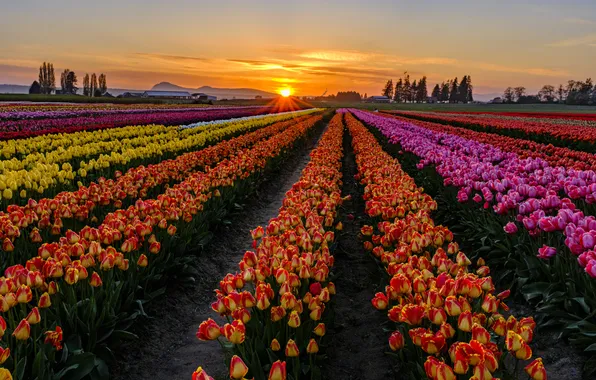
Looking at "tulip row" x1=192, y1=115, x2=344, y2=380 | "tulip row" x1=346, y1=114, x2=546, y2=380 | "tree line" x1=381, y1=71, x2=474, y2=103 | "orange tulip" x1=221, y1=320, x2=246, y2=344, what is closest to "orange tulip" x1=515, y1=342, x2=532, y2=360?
"tulip row" x1=346, y1=114, x2=546, y2=380

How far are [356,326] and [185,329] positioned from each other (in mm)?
1712

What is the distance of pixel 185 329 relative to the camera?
4.75 meters

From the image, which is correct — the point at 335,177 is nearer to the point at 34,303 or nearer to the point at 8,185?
the point at 8,185

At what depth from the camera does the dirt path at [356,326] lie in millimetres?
3928

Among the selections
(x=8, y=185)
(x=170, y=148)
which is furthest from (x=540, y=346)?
(x=170, y=148)

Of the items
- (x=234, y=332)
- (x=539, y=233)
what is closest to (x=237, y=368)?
(x=234, y=332)

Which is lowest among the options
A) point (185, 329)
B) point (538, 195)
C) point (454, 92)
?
point (185, 329)

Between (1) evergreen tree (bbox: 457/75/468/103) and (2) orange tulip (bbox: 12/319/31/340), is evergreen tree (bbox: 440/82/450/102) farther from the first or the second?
(2) orange tulip (bbox: 12/319/31/340)

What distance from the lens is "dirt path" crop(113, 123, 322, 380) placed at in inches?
157

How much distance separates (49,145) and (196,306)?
33.2 feet

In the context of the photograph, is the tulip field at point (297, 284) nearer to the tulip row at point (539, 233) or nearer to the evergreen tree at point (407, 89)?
the tulip row at point (539, 233)

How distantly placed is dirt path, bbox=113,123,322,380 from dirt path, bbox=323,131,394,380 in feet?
3.36

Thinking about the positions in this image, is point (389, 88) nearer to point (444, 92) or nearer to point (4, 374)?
point (444, 92)

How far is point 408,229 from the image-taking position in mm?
4297
